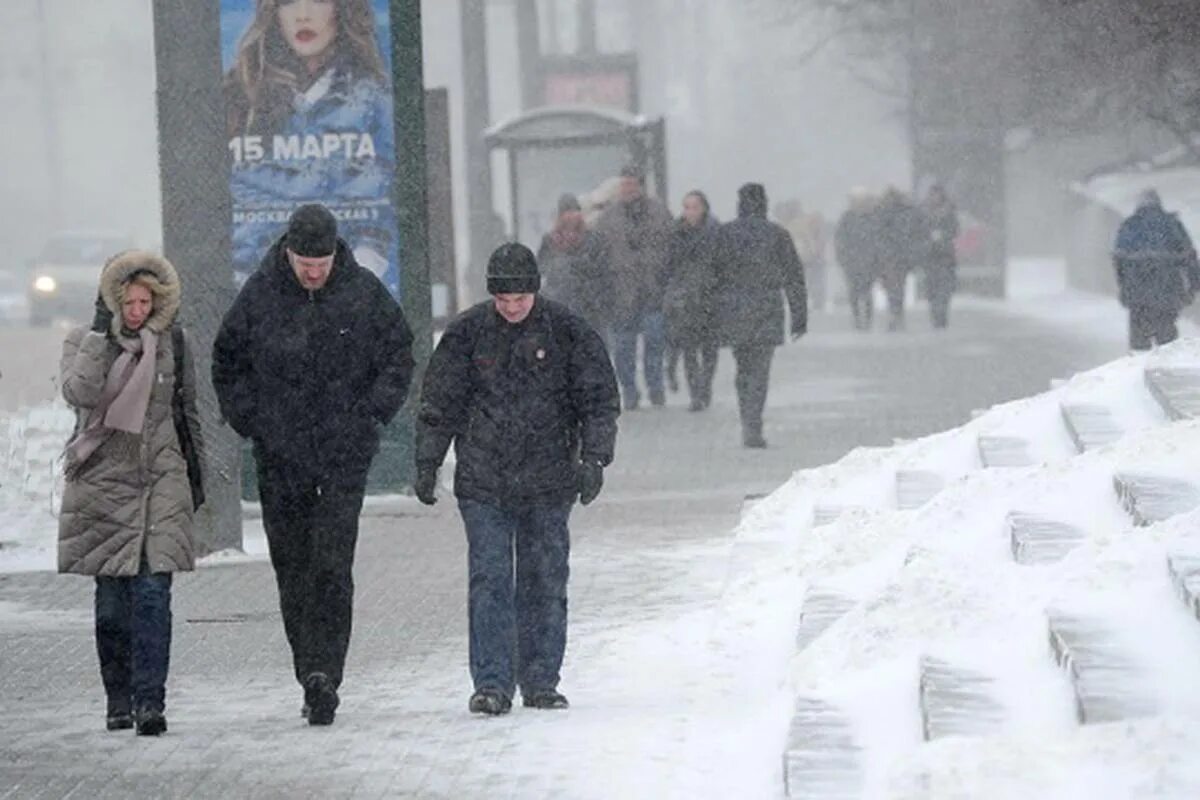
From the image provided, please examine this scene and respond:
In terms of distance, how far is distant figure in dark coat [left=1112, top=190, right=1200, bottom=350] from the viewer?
917 inches

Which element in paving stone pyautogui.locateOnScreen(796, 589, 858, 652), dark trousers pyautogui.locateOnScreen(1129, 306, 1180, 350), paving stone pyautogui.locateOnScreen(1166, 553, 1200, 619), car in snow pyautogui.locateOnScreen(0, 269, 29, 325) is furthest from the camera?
car in snow pyautogui.locateOnScreen(0, 269, 29, 325)

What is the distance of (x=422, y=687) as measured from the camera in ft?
32.3

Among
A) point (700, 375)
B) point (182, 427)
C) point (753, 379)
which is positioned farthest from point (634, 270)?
point (182, 427)

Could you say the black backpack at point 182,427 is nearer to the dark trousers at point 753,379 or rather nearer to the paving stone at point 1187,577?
the paving stone at point 1187,577

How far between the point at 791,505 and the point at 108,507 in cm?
530

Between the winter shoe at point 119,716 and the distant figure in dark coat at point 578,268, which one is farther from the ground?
the distant figure in dark coat at point 578,268

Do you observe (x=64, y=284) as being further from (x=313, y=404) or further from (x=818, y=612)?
(x=313, y=404)

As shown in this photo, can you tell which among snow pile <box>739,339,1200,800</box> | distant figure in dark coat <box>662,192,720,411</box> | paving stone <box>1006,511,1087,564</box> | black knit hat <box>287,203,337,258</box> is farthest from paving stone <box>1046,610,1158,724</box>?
distant figure in dark coat <box>662,192,720,411</box>

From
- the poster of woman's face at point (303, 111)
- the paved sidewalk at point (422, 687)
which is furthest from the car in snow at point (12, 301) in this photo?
the paved sidewalk at point (422, 687)

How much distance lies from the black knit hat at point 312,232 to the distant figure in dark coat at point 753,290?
9.34 meters

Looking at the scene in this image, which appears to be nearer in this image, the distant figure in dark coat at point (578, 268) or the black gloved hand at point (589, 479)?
the black gloved hand at point (589, 479)

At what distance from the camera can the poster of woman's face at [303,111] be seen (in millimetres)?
15312

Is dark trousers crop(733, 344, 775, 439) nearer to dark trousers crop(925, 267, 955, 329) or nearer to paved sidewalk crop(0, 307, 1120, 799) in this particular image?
paved sidewalk crop(0, 307, 1120, 799)

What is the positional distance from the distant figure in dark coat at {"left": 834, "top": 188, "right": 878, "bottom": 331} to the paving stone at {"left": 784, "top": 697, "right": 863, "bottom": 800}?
26741mm
